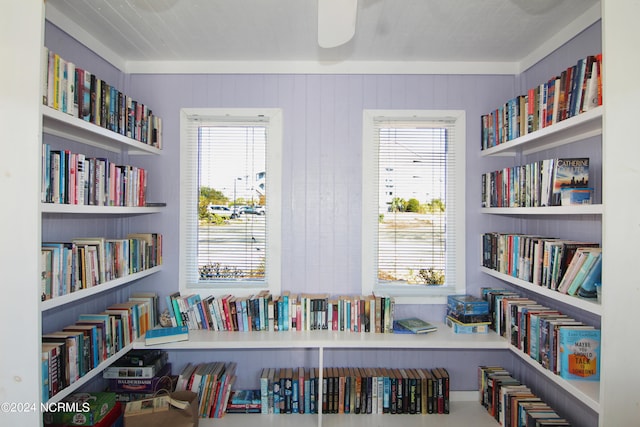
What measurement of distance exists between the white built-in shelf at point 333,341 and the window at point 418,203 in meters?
0.41

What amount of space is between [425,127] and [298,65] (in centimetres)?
A: 109

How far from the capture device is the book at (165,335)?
2.13 metres

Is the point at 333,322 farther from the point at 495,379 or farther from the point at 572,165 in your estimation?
the point at 572,165

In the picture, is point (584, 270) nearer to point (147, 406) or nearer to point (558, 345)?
point (558, 345)

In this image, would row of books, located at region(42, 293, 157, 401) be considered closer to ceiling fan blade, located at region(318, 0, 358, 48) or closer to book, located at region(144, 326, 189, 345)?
book, located at region(144, 326, 189, 345)

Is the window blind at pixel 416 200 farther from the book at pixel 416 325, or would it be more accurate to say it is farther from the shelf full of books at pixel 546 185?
the shelf full of books at pixel 546 185

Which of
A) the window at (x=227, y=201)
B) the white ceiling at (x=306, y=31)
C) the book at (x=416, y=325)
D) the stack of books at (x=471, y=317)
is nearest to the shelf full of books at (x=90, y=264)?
the window at (x=227, y=201)

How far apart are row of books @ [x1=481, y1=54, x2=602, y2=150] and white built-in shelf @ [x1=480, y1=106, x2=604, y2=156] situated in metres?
0.05

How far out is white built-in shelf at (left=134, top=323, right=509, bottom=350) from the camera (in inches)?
84.8

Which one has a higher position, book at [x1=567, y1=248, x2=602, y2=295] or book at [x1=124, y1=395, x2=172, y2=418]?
book at [x1=567, y1=248, x2=602, y2=295]

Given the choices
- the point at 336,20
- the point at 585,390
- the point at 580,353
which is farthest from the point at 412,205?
the point at 336,20

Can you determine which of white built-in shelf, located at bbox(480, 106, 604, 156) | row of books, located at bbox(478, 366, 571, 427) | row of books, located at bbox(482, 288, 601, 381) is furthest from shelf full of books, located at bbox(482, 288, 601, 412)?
white built-in shelf, located at bbox(480, 106, 604, 156)

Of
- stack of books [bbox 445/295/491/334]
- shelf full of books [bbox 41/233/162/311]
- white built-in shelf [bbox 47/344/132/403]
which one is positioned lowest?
white built-in shelf [bbox 47/344/132/403]
